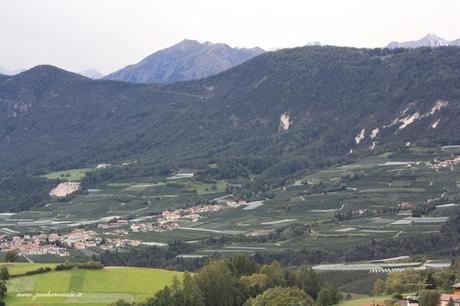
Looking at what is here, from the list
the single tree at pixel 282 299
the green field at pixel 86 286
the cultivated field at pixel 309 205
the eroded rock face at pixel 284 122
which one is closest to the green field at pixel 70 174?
the cultivated field at pixel 309 205

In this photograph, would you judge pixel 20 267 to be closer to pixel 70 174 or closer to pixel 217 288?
pixel 217 288

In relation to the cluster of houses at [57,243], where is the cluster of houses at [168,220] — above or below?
below

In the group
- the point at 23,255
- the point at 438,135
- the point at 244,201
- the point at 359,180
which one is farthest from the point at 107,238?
the point at 438,135

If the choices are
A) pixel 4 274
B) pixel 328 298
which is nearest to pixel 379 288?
pixel 328 298

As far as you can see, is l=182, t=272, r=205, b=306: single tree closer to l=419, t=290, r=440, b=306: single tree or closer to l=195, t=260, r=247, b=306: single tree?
l=195, t=260, r=247, b=306: single tree

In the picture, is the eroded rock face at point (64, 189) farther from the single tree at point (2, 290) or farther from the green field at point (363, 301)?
the green field at point (363, 301)

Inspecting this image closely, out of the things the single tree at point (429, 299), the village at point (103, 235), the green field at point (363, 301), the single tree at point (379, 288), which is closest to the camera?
the single tree at point (429, 299)
